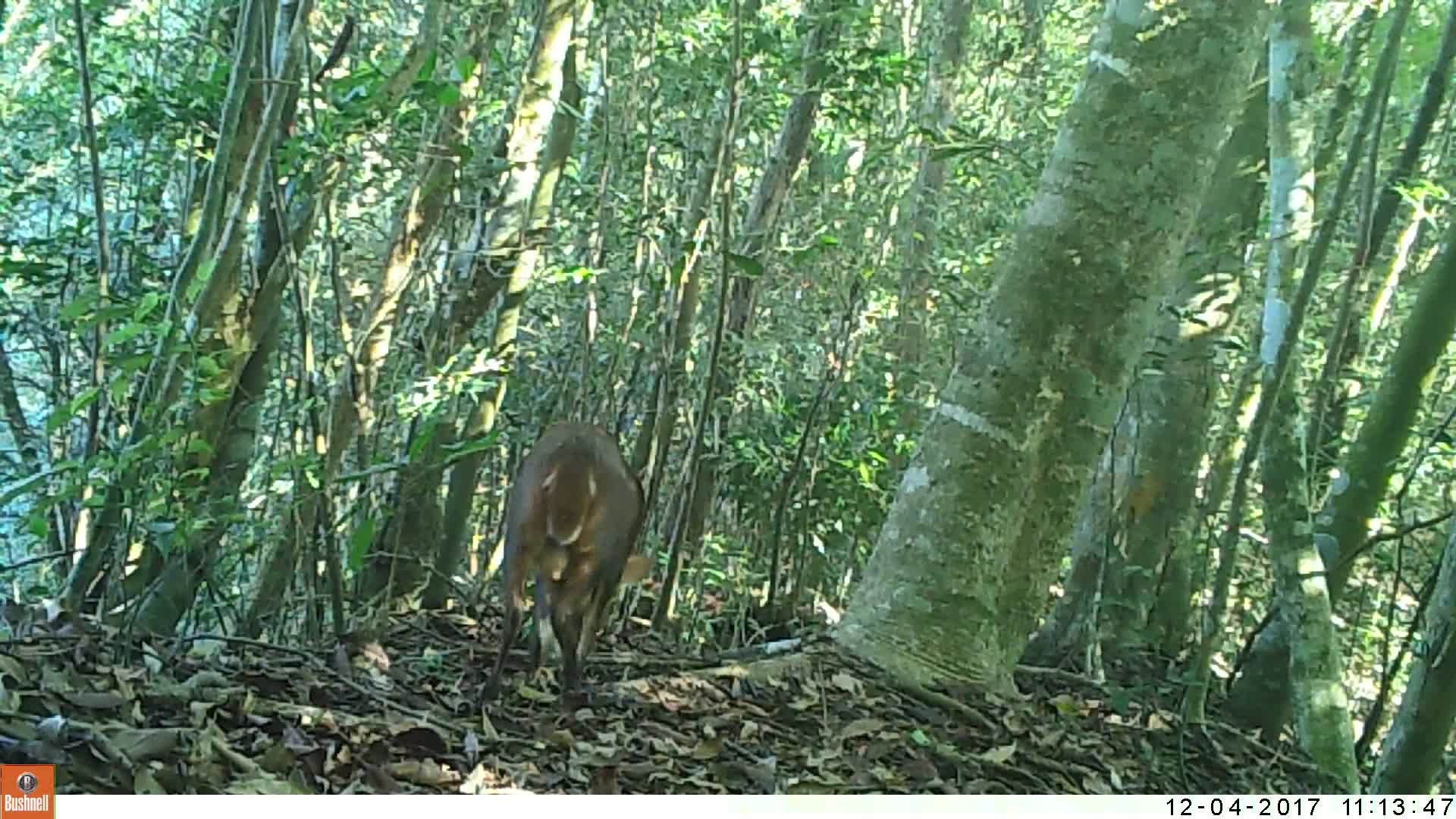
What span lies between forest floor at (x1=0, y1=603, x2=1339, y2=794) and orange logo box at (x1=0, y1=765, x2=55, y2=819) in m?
0.02

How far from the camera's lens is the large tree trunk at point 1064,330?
2.49m

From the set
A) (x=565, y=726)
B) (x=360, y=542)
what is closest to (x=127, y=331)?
(x=360, y=542)

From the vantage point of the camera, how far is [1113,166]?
250 cm

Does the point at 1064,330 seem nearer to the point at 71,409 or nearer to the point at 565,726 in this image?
the point at 565,726

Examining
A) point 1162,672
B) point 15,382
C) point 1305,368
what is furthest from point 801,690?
point 15,382

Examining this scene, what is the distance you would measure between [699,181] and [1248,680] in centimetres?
155

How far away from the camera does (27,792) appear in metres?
1.78

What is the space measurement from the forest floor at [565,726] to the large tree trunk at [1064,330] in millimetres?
172

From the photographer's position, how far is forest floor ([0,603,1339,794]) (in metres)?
1.90

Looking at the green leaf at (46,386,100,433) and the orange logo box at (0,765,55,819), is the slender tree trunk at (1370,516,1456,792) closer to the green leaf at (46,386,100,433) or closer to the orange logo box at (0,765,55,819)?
the orange logo box at (0,765,55,819)

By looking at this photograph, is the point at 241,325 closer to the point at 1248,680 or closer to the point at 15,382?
the point at 15,382

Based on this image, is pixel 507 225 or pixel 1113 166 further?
pixel 507 225

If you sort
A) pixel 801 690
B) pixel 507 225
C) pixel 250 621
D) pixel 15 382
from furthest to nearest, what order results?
pixel 15 382 < pixel 507 225 < pixel 250 621 < pixel 801 690

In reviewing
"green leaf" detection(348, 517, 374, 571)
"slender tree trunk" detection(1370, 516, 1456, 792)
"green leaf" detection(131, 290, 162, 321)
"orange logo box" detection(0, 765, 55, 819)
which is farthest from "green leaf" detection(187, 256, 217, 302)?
"slender tree trunk" detection(1370, 516, 1456, 792)
